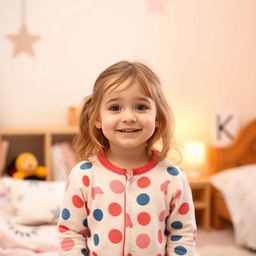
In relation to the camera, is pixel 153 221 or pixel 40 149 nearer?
pixel 153 221

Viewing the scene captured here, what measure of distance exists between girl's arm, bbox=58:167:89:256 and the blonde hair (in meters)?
0.11

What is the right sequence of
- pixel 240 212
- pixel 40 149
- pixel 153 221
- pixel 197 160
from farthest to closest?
pixel 197 160 → pixel 40 149 → pixel 240 212 → pixel 153 221

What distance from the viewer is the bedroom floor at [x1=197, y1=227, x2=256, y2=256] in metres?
2.54

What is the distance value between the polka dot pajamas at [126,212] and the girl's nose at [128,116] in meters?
0.14

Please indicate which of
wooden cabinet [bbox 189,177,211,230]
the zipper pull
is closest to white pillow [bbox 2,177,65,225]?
the zipper pull

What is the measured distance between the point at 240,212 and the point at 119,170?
1788 mm

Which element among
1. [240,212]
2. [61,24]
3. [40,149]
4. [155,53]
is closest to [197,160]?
[240,212]

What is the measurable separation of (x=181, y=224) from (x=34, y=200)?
47.1 inches

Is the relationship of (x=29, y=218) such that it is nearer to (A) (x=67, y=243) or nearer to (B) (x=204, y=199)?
(A) (x=67, y=243)

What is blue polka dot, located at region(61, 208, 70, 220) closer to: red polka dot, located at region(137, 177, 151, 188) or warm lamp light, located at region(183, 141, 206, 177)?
red polka dot, located at region(137, 177, 151, 188)

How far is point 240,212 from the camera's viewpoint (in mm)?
2654

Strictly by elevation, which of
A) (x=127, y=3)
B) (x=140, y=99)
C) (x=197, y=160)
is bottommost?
(x=197, y=160)

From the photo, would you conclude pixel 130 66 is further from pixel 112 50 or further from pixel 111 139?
pixel 112 50

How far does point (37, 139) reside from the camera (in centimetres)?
294
